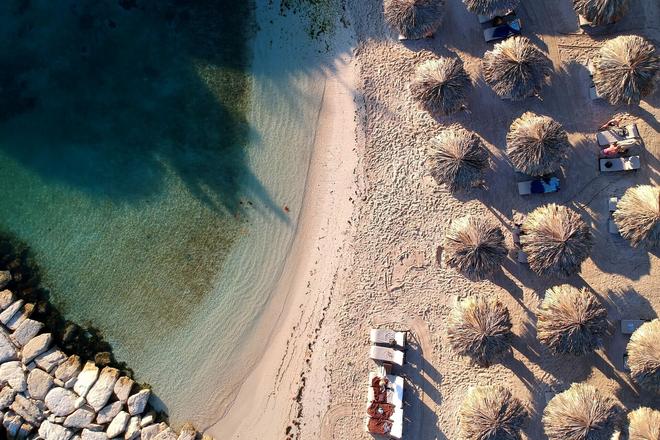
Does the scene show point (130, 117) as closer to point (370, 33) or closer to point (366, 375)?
point (370, 33)

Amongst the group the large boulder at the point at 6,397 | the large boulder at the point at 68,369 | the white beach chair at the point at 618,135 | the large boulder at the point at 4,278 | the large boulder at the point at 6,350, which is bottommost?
the white beach chair at the point at 618,135

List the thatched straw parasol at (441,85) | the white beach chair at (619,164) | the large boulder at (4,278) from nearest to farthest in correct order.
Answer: the thatched straw parasol at (441,85) → the white beach chair at (619,164) → the large boulder at (4,278)

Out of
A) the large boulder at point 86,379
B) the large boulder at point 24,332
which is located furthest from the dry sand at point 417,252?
the large boulder at point 24,332

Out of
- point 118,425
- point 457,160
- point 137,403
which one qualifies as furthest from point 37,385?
point 457,160

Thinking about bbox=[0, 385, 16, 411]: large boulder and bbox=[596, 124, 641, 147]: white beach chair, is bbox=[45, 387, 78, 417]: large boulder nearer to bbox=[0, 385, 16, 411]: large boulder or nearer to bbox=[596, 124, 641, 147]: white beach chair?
bbox=[0, 385, 16, 411]: large boulder

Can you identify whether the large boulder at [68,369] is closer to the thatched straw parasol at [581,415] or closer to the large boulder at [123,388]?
the large boulder at [123,388]

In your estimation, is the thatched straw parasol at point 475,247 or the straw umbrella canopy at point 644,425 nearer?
the straw umbrella canopy at point 644,425

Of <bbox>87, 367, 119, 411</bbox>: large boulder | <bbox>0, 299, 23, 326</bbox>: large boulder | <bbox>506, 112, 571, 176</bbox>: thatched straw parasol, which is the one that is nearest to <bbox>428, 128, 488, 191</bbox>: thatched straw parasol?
<bbox>506, 112, 571, 176</bbox>: thatched straw parasol
